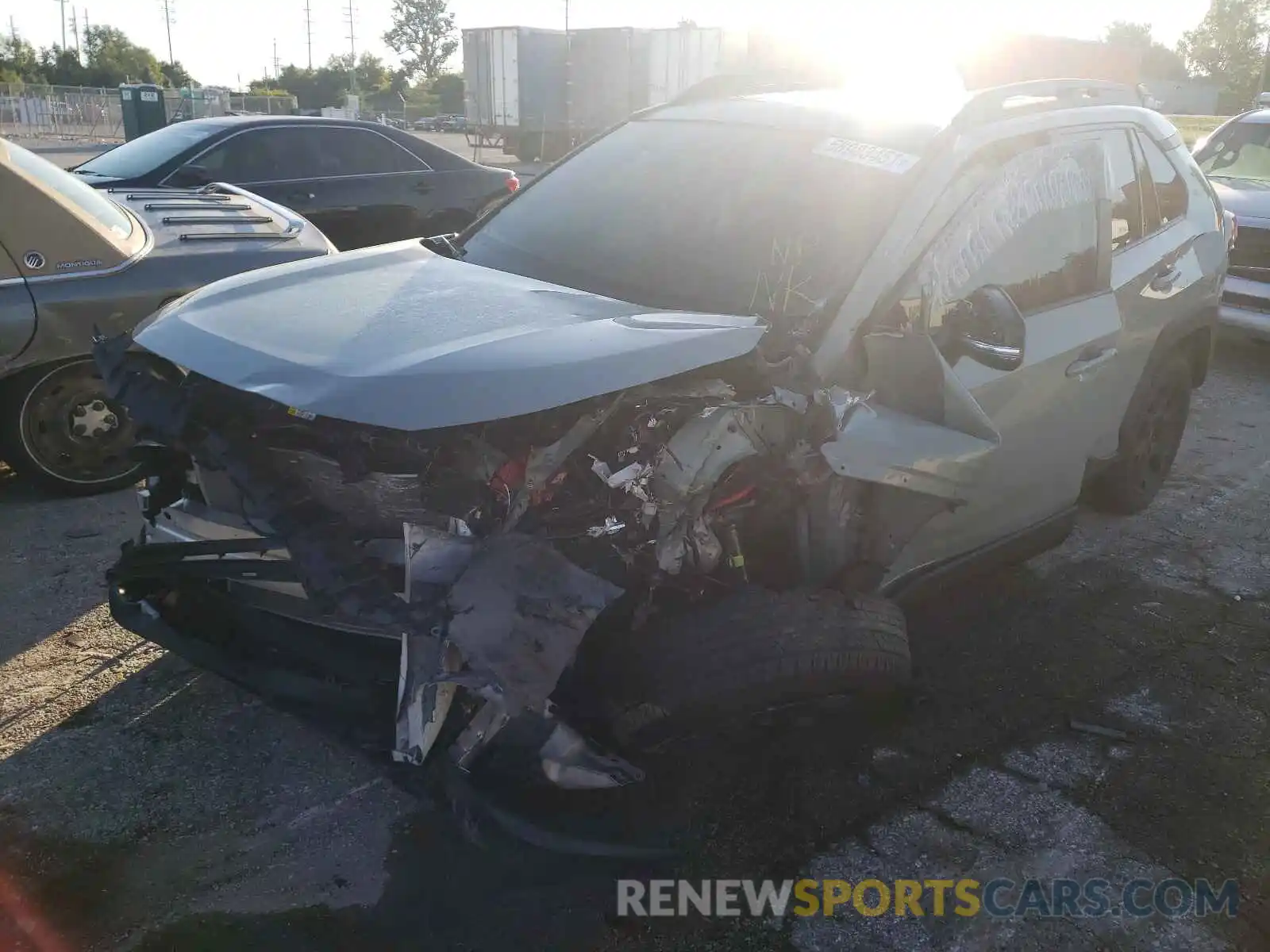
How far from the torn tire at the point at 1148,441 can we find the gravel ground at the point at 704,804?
0.87 meters

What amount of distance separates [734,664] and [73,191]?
13.2ft

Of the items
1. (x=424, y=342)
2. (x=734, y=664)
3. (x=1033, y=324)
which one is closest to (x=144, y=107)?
(x=424, y=342)

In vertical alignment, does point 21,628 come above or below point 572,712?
below

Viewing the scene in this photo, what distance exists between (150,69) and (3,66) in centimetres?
769

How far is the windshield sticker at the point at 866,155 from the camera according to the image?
3197 mm

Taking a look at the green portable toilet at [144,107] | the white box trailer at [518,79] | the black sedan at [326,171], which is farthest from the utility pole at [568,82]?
the black sedan at [326,171]

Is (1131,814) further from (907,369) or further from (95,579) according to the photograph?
(95,579)

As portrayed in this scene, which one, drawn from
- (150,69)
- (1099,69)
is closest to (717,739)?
(1099,69)

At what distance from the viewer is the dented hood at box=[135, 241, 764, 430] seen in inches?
89.7

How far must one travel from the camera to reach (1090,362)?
3.66 meters

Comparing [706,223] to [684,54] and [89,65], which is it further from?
[89,65]

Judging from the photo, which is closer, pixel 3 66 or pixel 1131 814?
pixel 1131 814

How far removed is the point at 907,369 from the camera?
9.36ft

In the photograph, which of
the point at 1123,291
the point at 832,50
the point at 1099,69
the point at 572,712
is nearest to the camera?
the point at 572,712
